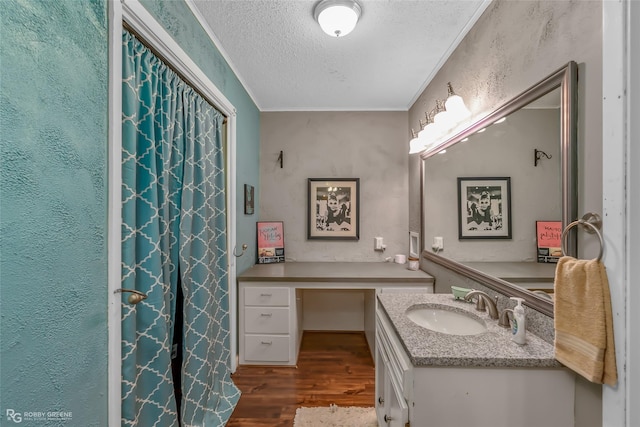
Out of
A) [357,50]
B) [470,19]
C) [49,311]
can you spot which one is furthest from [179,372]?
[470,19]

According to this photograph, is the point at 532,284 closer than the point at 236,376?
Yes

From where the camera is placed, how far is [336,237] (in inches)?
110

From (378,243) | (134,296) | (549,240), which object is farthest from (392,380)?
(378,243)

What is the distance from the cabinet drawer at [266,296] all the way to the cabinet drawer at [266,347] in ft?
0.94

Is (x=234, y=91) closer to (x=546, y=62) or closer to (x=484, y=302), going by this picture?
(x=546, y=62)

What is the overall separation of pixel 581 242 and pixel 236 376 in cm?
230

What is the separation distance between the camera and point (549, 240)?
39.7 inches

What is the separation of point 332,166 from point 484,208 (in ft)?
5.52

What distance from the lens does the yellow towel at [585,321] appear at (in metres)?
0.73

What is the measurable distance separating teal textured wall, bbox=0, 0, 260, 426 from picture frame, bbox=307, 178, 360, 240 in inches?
80.3

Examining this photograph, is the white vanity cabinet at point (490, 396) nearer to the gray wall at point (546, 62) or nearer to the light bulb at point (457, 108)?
the gray wall at point (546, 62)

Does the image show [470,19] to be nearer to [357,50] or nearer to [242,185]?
[357,50]

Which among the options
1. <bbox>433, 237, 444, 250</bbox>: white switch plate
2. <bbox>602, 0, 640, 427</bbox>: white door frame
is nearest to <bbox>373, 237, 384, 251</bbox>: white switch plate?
<bbox>433, 237, 444, 250</bbox>: white switch plate

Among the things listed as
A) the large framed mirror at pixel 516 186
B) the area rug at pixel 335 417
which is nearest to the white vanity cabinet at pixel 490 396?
the large framed mirror at pixel 516 186
